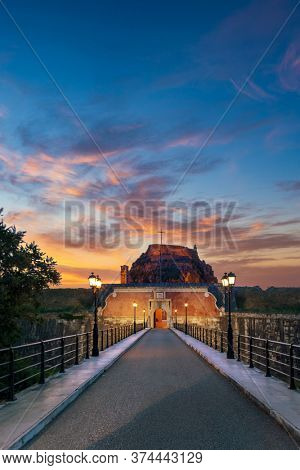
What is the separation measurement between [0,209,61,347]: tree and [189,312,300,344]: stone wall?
130 ft

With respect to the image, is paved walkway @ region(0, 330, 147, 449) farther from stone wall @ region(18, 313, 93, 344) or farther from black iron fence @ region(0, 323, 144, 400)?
stone wall @ region(18, 313, 93, 344)

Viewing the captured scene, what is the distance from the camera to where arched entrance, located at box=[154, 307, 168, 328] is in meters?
104

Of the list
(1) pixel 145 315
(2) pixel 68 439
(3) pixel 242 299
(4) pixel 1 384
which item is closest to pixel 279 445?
(2) pixel 68 439

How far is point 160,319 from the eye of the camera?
109m

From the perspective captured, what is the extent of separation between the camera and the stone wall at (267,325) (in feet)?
207

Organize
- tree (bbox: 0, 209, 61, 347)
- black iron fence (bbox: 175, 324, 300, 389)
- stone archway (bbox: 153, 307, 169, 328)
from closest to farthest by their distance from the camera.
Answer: black iron fence (bbox: 175, 324, 300, 389)
tree (bbox: 0, 209, 61, 347)
stone archway (bbox: 153, 307, 169, 328)

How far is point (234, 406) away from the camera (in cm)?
1036

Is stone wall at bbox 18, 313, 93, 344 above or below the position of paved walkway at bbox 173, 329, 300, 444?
below

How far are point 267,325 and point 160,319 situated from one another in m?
37.3

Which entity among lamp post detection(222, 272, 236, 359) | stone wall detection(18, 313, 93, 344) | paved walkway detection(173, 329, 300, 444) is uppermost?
lamp post detection(222, 272, 236, 359)

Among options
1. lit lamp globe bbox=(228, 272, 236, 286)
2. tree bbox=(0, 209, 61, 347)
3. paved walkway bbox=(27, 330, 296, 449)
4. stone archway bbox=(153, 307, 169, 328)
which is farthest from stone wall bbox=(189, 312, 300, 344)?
paved walkway bbox=(27, 330, 296, 449)

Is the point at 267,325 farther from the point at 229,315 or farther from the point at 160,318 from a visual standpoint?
the point at 229,315

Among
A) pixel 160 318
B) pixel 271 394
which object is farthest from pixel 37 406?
pixel 160 318

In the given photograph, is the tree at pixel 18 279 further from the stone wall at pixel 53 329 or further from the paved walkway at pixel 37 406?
the stone wall at pixel 53 329
